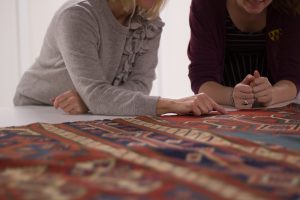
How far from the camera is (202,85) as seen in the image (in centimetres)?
156

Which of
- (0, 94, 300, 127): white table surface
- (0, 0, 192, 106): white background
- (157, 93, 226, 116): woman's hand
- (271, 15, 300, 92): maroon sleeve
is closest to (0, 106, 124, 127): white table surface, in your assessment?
(0, 94, 300, 127): white table surface

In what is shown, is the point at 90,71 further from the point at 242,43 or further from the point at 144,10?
the point at 242,43

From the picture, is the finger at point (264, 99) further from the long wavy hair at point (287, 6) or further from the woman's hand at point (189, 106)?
the long wavy hair at point (287, 6)

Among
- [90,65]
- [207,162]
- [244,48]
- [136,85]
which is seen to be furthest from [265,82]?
[207,162]

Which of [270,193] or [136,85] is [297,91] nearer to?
[136,85]

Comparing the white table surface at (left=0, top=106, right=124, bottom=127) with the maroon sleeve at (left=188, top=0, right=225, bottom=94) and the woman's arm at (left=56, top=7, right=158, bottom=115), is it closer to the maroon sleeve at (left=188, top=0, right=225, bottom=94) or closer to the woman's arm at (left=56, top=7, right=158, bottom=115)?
the woman's arm at (left=56, top=7, right=158, bottom=115)

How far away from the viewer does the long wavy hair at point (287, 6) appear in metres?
1.56

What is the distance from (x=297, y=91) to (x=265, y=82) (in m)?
0.24

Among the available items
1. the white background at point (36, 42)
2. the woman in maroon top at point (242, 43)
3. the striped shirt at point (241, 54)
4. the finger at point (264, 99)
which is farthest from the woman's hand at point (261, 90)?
the white background at point (36, 42)

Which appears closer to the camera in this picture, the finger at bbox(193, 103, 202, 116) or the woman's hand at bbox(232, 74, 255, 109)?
the finger at bbox(193, 103, 202, 116)

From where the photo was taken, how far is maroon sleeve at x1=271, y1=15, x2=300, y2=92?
1574 mm

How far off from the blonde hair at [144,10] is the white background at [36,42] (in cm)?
125

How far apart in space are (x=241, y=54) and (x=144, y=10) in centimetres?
39

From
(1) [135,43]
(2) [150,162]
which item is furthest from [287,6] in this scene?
(2) [150,162]
